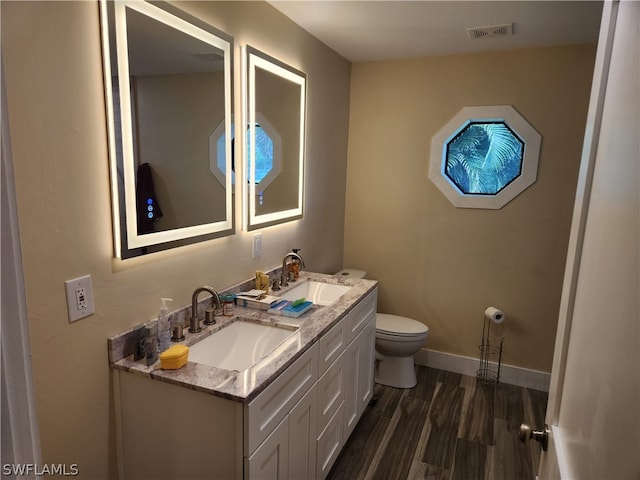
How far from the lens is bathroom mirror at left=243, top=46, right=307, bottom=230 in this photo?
2.08 m

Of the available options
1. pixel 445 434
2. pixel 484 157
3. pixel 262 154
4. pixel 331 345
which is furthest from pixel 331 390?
pixel 484 157

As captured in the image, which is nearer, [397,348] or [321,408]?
[321,408]

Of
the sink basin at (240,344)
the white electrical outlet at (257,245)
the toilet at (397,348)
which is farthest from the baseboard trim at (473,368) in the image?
the sink basin at (240,344)

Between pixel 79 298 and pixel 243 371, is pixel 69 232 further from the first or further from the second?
pixel 243 371

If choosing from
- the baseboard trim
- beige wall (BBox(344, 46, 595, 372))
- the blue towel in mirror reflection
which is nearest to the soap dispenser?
the blue towel in mirror reflection

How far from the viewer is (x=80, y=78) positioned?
1.25 m

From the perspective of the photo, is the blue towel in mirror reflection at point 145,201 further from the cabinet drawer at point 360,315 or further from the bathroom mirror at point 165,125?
the cabinet drawer at point 360,315

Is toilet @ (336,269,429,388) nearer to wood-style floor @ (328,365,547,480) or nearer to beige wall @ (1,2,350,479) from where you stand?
wood-style floor @ (328,365,547,480)

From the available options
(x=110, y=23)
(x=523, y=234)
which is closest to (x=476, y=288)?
(x=523, y=234)

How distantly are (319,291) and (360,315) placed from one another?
325 millimetres

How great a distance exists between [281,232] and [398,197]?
1.21 meters

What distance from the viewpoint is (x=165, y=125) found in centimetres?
157

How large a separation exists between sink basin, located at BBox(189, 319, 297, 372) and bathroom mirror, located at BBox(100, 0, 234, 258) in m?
0.42

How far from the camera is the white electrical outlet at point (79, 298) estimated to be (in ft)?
4.15
